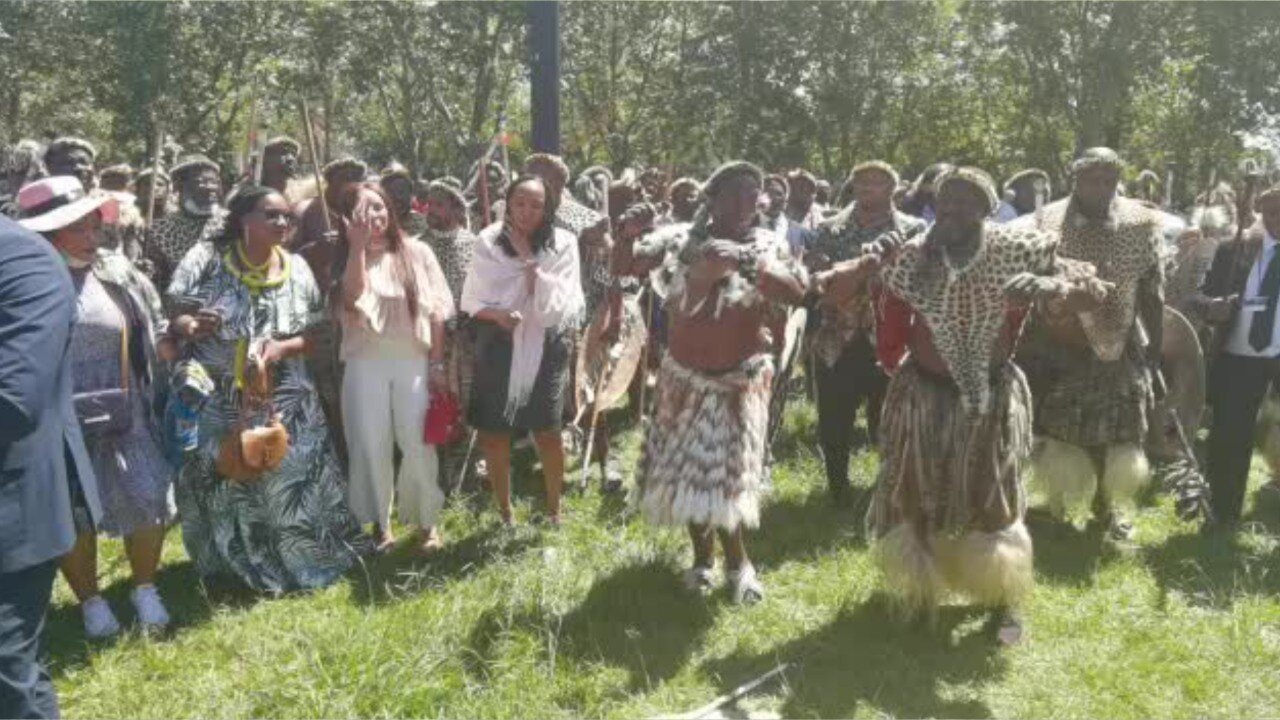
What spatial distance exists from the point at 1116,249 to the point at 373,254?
152 inches

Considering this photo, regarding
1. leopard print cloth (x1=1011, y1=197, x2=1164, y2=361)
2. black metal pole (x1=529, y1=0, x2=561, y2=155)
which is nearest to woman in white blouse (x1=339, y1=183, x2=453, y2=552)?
black metal pole (x1=529, y1=0, x2=561, y2=155)

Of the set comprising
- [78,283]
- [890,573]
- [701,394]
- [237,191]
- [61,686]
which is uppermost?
[237,191]

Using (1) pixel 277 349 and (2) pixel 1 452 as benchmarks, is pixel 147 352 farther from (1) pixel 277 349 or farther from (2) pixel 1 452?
(2) pixel 1 452

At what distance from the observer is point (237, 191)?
4949mm

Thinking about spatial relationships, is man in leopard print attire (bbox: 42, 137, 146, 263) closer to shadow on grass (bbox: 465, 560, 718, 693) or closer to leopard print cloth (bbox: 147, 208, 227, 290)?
leopard print cloth (bbox: 147, 208, 227, 290)

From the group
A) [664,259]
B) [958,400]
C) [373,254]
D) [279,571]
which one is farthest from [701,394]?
[279,571]

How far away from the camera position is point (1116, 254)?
5637 millimetres

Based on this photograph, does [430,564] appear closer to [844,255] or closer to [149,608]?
[149,608]

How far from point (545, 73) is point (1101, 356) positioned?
3708 mm

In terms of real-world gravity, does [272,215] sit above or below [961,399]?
above

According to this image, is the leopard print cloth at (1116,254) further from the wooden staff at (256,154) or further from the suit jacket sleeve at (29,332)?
the suit jacket sleeve at (29,332)

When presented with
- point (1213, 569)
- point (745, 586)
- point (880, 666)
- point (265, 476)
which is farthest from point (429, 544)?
point (1213, 569)

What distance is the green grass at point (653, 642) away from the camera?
4117 mm

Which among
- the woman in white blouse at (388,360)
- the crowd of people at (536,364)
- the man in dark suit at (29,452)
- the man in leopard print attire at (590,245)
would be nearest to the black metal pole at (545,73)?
the man in leopard print attire at (590,245)
